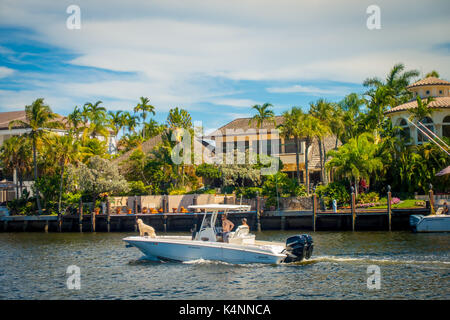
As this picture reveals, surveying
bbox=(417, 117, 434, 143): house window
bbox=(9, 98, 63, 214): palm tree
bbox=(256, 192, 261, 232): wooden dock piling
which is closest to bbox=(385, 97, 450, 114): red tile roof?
bbox=(417, 117, 434, 143): house window

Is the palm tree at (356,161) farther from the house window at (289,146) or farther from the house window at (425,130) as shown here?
the house window at (289,146)

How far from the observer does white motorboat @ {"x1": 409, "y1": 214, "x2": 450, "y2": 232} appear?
3581cm

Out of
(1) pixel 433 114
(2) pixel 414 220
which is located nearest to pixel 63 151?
(2) pixel 414 220

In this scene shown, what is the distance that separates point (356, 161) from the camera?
45.5 m

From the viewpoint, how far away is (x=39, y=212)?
51.1m

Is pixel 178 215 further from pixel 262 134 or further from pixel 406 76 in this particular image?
pixel 406 76

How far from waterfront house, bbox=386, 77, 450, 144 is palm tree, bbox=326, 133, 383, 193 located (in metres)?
4.80

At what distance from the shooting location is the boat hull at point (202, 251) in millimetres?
24672

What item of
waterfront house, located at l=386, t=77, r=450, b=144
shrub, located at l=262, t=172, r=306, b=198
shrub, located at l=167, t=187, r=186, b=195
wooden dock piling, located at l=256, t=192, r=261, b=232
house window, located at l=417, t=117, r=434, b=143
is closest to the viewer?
wooden dock piling, located at l=256, t=192, r=261, b=232

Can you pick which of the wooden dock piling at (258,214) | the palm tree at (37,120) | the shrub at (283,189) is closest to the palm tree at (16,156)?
the palm tree at (37,120)

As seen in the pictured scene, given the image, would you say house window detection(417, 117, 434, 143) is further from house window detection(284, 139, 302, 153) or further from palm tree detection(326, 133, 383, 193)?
house window detection(284, 139, 302, 153)

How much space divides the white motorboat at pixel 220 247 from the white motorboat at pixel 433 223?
14748 millimetres

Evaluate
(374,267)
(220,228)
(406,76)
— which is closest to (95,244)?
(220,228)
